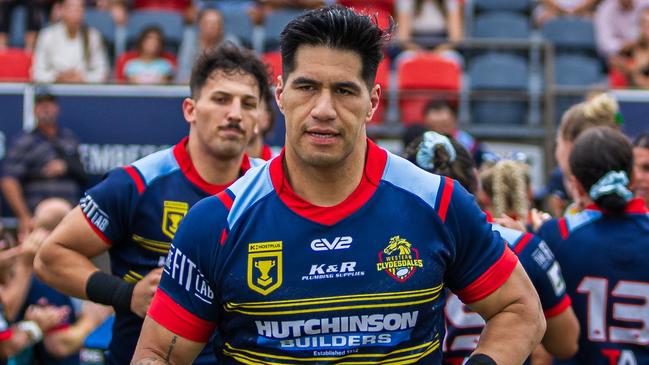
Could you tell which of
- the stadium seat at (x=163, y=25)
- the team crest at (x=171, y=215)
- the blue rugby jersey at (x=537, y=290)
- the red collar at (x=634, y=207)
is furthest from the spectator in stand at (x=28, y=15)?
the blue rugby jersey at (x=537, y=290)

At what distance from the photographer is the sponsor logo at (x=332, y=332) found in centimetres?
341

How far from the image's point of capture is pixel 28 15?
13.6m

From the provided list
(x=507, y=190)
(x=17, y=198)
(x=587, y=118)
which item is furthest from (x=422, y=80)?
(x=507, y=190)

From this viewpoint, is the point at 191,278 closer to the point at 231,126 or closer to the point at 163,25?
the point at 231,126

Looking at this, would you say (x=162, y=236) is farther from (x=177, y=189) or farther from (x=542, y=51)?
(x=542, y=51)

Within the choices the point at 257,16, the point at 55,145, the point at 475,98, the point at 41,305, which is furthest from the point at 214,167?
the point at 257,16

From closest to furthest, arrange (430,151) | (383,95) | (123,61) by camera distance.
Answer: (430,151)
(383,95)
(123,61)

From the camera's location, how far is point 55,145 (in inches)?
421

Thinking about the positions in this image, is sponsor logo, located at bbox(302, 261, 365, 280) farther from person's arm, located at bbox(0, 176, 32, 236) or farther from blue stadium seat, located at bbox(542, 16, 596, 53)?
blue stadium seat, located at bbox(542, 16, 596, 53)

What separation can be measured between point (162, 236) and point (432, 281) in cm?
169

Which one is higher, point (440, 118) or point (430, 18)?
point (430, 18)

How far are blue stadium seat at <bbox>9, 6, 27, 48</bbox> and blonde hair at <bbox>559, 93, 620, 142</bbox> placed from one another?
895 cm

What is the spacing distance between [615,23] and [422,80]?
2.61 m

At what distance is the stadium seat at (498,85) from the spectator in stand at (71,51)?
4.22 meters
